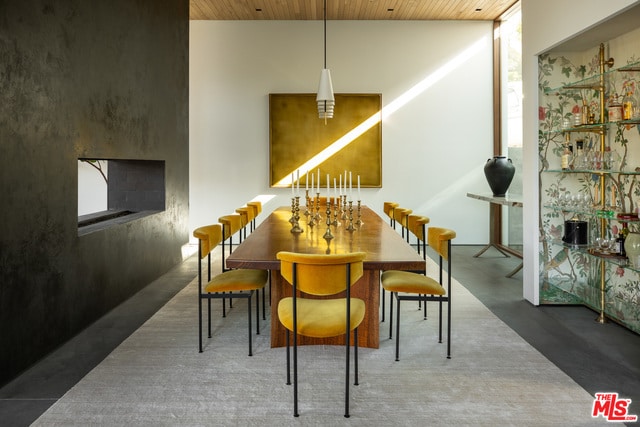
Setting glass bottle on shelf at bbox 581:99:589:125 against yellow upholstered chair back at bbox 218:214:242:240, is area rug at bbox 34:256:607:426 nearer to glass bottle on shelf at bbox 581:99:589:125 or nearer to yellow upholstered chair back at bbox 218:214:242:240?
yellow upholstered chair back at bbox 218:214:242:240

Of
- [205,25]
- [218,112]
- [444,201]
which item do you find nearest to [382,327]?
[444,201]

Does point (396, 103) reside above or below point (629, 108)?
above

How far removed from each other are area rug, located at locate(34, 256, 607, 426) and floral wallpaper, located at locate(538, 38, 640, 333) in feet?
3.43

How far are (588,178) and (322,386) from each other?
3.00m

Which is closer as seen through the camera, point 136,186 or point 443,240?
point 443,240

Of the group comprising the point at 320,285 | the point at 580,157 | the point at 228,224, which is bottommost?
the point at 320,285

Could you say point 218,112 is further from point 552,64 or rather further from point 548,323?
point 548,323

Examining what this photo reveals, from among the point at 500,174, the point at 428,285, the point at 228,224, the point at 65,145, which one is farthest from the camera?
the point at 500,174

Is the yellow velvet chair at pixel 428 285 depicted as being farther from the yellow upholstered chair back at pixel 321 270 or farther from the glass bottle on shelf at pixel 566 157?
the glass bottle on shelf at pixel 566 157

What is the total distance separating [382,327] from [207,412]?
168 centimetres

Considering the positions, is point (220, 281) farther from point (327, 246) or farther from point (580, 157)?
point (580, 157)

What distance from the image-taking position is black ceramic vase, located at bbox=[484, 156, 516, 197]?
6352mm

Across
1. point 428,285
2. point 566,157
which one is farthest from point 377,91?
point 428,285

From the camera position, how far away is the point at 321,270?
2338mm
